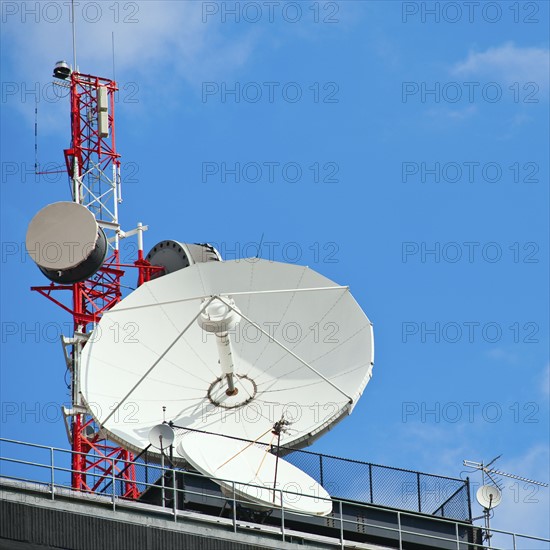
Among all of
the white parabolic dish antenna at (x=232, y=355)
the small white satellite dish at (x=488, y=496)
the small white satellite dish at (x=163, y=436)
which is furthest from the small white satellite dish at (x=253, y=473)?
the small white satellite dish at (x=488, y=496)

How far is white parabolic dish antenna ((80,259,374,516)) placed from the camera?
6500 centimetres

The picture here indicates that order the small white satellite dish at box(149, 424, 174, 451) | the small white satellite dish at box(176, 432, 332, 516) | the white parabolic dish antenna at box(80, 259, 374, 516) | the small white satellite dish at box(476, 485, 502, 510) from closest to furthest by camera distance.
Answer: the small white satellite dish at box(176, 432, 332, 516) < the small white satellite dish at box(149, 424, 174, 451) < the small white satellite dish at box(476, 485, 502, 510) < the white parabolic dish antenna at box(80, 259, 374, 516)

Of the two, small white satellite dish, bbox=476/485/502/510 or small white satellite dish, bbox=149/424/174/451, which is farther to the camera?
small white satellite dish, bbox=476/485/502/510

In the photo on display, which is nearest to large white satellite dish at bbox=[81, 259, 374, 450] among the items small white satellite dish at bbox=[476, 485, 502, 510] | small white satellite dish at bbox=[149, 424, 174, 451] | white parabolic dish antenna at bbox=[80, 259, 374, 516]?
white parabolic dish antenna at bbox=[80, 259, 374, 516]

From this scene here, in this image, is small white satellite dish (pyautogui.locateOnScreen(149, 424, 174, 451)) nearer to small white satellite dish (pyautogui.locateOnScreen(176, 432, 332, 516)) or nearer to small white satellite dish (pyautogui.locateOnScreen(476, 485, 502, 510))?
small white satellite dish (pyautogui.locateOnScreen(176, 432, 332, 516))

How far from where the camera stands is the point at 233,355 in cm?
6781

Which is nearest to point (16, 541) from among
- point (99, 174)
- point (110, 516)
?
point (110, 516)

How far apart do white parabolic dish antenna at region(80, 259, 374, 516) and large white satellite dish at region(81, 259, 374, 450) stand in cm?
3

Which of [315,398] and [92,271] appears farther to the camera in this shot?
[92,271]

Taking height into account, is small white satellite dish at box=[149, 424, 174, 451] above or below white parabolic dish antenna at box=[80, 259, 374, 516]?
below

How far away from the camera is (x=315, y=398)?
216ft

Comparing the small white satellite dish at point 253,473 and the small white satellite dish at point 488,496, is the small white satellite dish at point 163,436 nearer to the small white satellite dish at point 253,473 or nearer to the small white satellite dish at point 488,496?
the small white satellite dish at point 253,473

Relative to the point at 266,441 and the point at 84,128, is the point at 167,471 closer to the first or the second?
the point at 266,441

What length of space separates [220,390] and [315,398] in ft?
10.6
